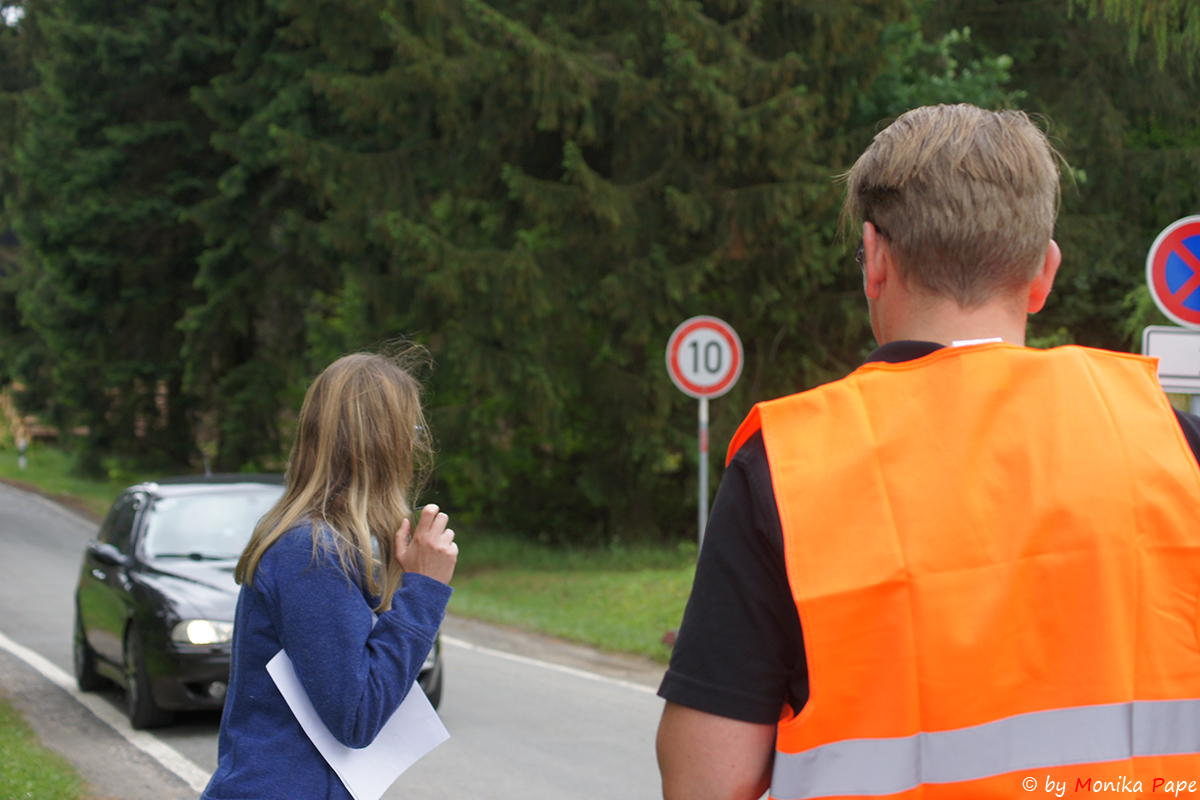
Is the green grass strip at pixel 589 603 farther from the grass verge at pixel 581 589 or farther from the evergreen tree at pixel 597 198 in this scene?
the evergreen tree at pixel 597 198

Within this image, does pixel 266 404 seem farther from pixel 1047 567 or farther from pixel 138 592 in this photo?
pixel 1047 567

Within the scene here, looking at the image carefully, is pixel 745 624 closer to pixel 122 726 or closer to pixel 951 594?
pixel 951 594

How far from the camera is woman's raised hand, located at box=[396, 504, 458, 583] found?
2.37 meters

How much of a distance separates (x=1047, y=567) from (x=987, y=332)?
0.32 m

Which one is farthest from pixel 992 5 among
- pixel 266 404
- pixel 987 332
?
pixel 987 332

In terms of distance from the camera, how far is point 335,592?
88.1 inches

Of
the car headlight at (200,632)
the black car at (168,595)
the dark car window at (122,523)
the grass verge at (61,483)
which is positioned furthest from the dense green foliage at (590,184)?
the car headlight at (200,632)

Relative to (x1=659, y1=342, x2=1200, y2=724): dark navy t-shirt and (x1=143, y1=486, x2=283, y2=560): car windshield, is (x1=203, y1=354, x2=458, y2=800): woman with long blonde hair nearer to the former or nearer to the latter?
(x1=659, y1=342, x2=1200, y2=724): dark navy t-shirt

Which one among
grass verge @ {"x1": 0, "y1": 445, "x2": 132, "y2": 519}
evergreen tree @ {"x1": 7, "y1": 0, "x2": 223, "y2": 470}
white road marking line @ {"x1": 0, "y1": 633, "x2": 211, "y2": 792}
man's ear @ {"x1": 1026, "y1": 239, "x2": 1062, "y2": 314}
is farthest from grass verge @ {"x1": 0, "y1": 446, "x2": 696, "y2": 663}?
grass verge @ {"x1": 0, "y1": 445, "x2": 132, "y2": 519}

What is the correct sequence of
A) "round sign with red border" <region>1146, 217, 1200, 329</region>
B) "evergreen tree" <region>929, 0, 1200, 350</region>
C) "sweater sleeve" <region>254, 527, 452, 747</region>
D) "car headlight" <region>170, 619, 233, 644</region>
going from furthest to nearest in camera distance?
"evergreen tree" <region>929, 0, 1200, 350</region>, "car headlight" <region>170, 619, 233, 644</region>, "round sign with red border" <region>1146, 217, 1200, 329</region>, "sweater sleeve" <region>254, 527, 452, 747</region>

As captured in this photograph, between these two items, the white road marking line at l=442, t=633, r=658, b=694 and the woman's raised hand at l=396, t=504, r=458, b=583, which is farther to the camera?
the white road marking line at l=442, t=633, r=658, b=694

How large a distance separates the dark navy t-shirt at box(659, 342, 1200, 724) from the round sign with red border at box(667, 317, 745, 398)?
998 cm

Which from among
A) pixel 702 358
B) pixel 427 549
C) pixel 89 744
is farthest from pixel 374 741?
pixel 702 358

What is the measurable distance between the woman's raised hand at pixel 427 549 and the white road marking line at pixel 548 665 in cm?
683
